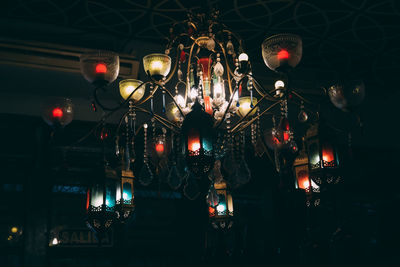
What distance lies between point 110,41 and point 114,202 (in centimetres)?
262

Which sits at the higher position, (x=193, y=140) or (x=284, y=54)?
(x=284, y=54)

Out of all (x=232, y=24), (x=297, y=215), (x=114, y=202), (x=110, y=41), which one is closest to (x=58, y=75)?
(x=110, y=41)

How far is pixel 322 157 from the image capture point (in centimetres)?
272

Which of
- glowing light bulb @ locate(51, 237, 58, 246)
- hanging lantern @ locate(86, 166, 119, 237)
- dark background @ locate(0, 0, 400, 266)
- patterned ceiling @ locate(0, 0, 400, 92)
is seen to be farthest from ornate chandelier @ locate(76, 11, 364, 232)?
glowing light bulb @ locate(51, 237, 58, 246)

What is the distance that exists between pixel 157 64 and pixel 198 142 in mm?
772

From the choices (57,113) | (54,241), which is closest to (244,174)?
(57,113)

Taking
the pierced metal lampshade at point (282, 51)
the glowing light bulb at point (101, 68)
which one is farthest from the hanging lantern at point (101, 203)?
the pierced metal lampshade at point (282, 51)

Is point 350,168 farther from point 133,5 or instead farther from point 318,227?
point 133,5

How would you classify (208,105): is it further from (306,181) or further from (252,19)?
(252,19)

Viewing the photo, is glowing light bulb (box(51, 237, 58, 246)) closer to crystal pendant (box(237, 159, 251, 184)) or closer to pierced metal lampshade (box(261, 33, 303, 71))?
crystal pendant (box(237, 159, 251, 184))

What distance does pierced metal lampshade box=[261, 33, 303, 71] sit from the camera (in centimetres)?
266

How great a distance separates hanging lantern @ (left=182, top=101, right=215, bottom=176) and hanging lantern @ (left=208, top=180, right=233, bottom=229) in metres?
0.94

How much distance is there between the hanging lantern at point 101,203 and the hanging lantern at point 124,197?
0.24ft

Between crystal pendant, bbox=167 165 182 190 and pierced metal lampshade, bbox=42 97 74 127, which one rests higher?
pierced metal lampshade, bbox=42 97 74 127
